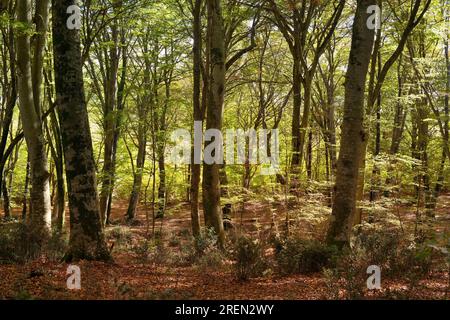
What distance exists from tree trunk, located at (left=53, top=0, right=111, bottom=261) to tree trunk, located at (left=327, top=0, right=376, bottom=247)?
387cm

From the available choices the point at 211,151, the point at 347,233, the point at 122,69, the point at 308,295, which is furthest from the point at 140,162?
the point at 308,295

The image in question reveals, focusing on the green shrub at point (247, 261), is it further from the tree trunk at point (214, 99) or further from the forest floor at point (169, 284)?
the tree trunk at point (214, 99)

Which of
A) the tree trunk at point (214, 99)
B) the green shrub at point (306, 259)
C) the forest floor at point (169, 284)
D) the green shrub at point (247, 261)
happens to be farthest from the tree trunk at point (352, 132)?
the tree trunk at point (214, 99)

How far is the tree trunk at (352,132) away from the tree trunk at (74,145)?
387 centimetres

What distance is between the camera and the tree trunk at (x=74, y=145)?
562 cm

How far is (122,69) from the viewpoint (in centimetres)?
1580

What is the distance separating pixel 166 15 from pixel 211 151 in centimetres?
753

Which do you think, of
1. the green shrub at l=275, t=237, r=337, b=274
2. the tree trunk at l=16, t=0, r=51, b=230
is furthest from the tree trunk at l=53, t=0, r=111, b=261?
the tree trunk at l=16, t=0, r=51, b=230

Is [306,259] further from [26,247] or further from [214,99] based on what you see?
[26,247]

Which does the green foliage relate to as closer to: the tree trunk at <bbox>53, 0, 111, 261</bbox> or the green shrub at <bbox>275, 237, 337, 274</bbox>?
the tree trunk at <bbox>53, 0, 111, 261</bbox>

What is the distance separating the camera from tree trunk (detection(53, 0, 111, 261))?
562cm

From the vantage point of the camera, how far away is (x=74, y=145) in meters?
5.62

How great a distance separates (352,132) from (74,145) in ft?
14.3
